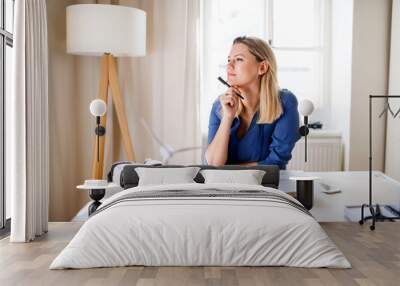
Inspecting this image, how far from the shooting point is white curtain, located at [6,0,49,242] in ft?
15.3

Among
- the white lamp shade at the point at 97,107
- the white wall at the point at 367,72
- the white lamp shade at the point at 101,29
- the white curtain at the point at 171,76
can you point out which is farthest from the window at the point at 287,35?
the white lamp shade at the point at 97,107

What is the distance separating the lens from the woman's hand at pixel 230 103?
5910 millimetres

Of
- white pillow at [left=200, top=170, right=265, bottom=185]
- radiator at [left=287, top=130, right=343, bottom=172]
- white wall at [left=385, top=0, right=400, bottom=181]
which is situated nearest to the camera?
white pillow at [left=200, top=170, right=265, bottom=185]

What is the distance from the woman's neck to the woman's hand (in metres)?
0.09

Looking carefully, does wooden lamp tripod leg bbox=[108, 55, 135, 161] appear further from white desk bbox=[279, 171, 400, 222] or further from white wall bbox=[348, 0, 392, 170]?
white wall bbox=[348, 0, 392, 170]

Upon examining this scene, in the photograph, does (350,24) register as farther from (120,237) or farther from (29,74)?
(120,237)

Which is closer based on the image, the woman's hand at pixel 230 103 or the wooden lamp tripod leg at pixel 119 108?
the woman's hand at pixel 230 103

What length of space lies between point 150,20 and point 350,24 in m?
2.11

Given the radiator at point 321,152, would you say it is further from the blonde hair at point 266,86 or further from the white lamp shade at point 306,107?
the blonde hair at point 266,86

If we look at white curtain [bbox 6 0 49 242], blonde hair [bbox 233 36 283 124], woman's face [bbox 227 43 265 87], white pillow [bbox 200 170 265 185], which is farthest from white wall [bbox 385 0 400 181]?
white curtain [bbox 6 0 49 242]

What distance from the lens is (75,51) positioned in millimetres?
5934

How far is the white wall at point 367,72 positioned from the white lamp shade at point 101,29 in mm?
2365

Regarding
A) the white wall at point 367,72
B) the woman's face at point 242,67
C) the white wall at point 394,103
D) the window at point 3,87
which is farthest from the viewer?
the white wall at point 367,72

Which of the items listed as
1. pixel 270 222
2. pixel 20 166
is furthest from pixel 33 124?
pixel 270 222
